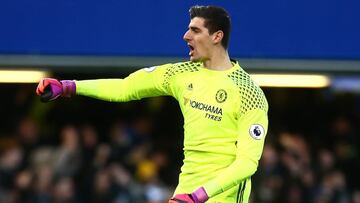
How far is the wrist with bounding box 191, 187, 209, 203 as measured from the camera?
575cm

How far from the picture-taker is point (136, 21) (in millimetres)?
10289

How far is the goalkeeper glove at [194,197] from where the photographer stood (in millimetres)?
5719

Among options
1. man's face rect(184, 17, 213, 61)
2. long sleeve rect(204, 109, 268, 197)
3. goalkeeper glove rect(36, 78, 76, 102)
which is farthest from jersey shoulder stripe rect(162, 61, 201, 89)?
goalkeeper glove rect(36, 78, 76, 102)

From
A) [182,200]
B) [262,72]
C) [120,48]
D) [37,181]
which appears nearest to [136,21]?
[120,48]

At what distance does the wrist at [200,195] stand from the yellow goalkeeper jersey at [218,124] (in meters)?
0.08

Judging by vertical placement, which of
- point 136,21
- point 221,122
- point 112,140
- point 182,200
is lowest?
point 182,200

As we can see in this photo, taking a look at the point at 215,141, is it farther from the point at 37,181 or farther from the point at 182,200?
the point at 37,181

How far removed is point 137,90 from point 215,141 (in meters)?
0.59

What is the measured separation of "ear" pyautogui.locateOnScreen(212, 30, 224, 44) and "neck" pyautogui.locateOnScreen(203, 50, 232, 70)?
0.07 m

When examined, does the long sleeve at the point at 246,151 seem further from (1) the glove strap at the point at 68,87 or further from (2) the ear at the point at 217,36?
(1) the glove strap at the point at 68,87

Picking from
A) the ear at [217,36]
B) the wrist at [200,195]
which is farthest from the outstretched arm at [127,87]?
the wrist at [200,195]

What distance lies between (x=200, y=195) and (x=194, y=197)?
0.13 ft

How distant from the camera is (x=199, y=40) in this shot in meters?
6.12

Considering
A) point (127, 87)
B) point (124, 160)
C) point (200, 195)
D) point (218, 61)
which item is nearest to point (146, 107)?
point (124, 160)
